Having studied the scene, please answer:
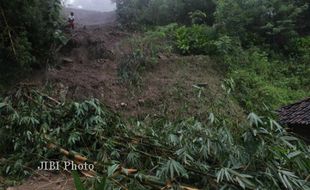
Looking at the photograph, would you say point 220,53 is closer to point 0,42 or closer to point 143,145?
point 0,42

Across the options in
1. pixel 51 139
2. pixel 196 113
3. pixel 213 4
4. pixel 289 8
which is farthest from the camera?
pixel 213 4

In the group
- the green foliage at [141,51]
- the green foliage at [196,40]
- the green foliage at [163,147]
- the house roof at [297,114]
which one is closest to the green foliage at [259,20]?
the green foliage at [196,40]

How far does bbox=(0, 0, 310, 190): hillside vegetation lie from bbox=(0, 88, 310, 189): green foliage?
1 centimetres

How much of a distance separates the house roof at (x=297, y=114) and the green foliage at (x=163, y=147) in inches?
109

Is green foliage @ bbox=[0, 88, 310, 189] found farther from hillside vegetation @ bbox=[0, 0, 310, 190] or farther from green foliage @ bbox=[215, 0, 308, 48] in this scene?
green foliage @ bbox=[215, 0, 308, 48]

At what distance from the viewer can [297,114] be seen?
700 cm

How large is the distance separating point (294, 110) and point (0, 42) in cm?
588

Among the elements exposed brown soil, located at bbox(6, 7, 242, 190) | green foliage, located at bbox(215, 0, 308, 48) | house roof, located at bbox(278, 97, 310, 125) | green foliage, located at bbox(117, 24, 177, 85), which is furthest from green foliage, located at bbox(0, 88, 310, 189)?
green foliage, located at bbox(215, 0, 308, 48)

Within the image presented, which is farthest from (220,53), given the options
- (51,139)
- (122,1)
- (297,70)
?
(51,139)

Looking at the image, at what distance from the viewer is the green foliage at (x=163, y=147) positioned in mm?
3238

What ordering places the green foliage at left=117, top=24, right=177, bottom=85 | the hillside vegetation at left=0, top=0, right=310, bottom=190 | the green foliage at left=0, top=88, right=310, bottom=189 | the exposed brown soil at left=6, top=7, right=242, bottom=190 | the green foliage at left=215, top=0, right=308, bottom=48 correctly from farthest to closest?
the green foliage at left=215, top=0, right=308, bottom=48
the green foliage at left=117, top=24, right=177, bottom=85
the exposed brown soil at left=6, top=7, right=242, bottom=190
the hillside vegetation at left=0, top=0, right=310, bottom=190
the green foliage at left=0, top=88, right=310, bottom=189

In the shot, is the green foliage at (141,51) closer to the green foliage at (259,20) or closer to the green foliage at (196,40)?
the green foliage at (196,40)

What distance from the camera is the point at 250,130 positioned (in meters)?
3.22

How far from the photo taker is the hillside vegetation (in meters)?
3.38
